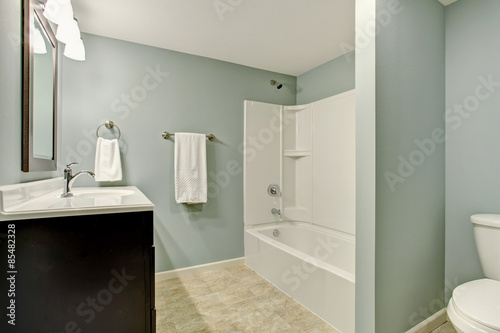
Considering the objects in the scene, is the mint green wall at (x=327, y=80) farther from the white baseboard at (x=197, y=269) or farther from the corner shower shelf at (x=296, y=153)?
the white baseboard at (x=197, y=269)

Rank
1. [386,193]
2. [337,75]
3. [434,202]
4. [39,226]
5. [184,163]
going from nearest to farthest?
1. [39,226]
2. [386,193]
3. [434,202]
4. [184,163]
5. [337,75]

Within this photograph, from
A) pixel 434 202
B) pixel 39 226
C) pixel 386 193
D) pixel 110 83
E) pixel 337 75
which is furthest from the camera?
pixel 337 75

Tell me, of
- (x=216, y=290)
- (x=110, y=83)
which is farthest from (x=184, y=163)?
(x=216, y=290)

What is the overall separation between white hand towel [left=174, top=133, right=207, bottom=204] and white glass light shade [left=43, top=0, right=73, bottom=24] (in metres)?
1.24

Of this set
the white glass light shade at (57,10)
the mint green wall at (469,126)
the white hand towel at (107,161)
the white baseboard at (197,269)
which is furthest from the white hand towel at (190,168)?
the mint green wall at (469,126)

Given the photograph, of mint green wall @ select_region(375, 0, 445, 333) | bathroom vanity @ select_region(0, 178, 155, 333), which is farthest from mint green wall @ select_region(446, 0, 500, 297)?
bathroom vanity @ select_region(0, 178, 155, 333)

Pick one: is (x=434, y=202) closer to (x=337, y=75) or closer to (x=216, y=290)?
(x=337, y=75)

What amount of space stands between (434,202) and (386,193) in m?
0.65

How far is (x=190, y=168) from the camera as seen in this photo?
2.53 meters

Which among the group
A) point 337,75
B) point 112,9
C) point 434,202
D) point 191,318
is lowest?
point 191,318

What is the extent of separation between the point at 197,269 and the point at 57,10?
241cm

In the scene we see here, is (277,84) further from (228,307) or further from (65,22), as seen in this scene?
(228,307)

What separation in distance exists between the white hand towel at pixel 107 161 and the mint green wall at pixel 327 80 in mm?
2284

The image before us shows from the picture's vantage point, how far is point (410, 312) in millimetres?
1541
